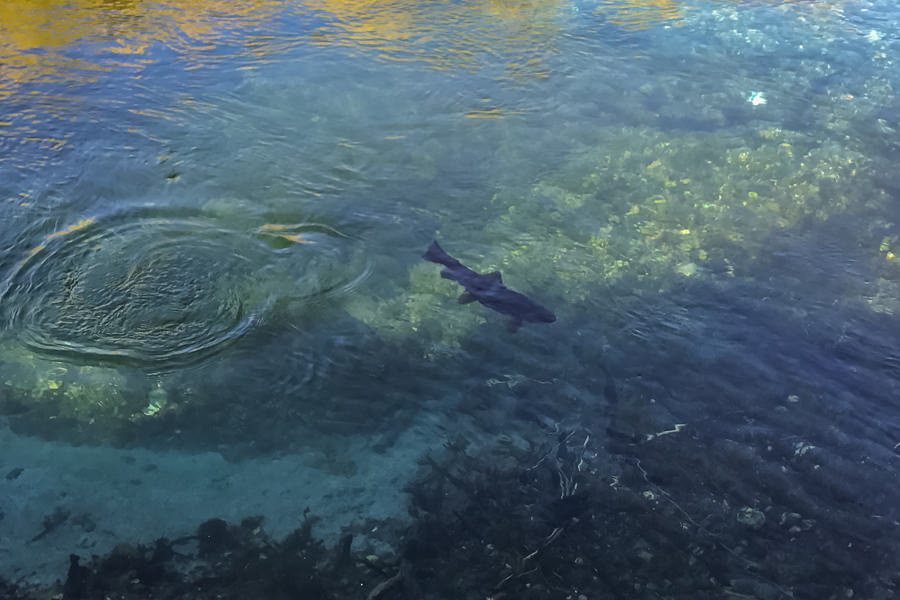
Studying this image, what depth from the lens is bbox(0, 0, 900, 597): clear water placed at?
4.47 meters

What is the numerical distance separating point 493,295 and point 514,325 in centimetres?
39

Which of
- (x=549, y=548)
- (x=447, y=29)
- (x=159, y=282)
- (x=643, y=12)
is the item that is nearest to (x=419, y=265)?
(x=159, y=282)

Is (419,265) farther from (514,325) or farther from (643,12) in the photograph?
(643,12)

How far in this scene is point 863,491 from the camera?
434cm

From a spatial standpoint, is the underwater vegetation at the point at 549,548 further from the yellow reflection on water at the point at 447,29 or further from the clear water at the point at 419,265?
the yellow reflection on water at the point at 447,29

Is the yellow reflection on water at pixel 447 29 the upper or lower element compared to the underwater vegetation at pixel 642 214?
upper

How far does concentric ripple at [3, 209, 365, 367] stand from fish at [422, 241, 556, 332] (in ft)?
2.80

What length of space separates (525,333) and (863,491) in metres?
2.63

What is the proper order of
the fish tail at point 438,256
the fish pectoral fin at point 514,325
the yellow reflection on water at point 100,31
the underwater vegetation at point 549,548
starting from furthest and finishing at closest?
the yellow reflection on water at point 100,31 < the fish tail at point 438,256 < the fish pectoral fin at point 514,325 < the underwater vegetation at point 549,548

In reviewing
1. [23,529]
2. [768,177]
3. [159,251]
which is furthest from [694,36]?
[23,529]

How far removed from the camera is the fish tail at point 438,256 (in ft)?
20.0

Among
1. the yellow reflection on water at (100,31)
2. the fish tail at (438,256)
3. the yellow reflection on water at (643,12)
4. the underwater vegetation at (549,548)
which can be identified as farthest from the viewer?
the yellow reflection on water at (643,12)

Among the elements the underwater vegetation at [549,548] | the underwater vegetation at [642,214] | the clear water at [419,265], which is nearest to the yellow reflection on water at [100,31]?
the clear water at [419,265]

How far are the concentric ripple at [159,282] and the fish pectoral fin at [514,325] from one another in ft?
5.02
